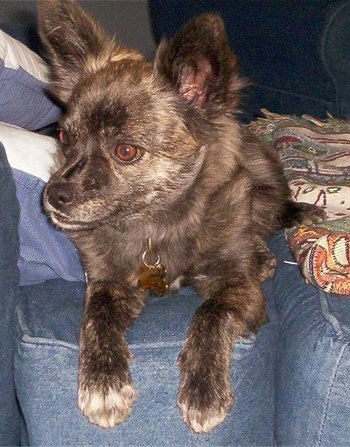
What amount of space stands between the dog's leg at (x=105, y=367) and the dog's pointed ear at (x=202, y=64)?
0.68 metres

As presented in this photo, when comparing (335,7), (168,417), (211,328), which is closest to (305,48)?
(335,7)

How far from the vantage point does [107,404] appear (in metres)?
1.75

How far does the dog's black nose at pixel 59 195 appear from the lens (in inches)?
77.4

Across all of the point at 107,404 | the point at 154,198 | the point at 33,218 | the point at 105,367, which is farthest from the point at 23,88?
the point at 107,404

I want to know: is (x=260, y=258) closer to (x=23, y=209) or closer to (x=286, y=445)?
(x=286, y=445)

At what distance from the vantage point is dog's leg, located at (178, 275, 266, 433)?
1772 mm

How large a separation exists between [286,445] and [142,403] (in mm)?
453

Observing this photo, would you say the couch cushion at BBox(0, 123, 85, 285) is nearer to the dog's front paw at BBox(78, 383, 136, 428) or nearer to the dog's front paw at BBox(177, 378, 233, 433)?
the dog's front paw at BBox(78, 383, 136, 428)

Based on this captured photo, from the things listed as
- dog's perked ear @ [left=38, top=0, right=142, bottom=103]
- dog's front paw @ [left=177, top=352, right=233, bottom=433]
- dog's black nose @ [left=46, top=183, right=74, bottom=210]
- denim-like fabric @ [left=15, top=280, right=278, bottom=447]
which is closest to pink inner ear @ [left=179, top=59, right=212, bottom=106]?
dog's perked ear @ [left=38, top=0, right=142, bottom=103]

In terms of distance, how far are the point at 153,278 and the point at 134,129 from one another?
1.51ft

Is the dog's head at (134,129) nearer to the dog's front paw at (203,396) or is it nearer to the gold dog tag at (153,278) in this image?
the gold dog tag at (153,278)

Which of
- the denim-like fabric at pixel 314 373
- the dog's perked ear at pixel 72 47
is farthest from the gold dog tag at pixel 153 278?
the dog's perked ear at pixel 72 47

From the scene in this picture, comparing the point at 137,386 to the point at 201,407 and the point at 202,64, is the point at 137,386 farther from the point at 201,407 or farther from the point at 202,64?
the point at 202,64

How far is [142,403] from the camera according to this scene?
5.83 ft
